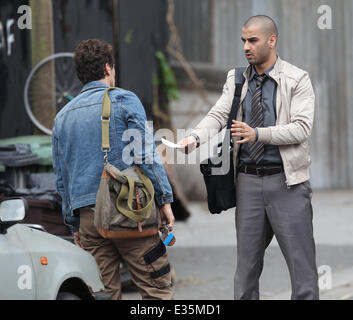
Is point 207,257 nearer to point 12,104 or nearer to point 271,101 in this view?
point 12,104

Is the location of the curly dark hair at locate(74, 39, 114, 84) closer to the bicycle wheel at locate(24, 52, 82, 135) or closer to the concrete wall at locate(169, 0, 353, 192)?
the bicycle wheel at locate(24, 52, 82, 135)

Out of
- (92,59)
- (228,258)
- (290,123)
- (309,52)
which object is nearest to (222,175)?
(290,123)

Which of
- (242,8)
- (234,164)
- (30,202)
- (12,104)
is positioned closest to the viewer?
(234,164)

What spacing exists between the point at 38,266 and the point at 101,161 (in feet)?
2.57

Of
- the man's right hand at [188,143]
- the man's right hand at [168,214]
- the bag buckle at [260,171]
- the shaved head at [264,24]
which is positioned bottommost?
the man's right hand at [168,214]

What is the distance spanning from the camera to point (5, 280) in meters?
3.77

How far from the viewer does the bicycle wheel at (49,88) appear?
7.39 meters

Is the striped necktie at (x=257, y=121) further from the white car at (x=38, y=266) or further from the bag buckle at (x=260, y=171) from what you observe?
the white car at (x=38, y=266)

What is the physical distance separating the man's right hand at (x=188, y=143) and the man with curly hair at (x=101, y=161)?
0.17m

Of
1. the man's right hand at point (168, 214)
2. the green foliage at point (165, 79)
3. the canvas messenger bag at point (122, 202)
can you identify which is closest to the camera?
the canvas messenger bag at point (122, 202)

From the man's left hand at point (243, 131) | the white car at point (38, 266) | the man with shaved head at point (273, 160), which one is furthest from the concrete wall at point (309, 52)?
the white car at point (38, 266)

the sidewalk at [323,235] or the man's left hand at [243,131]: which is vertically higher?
the man's left hand at [243,131]
